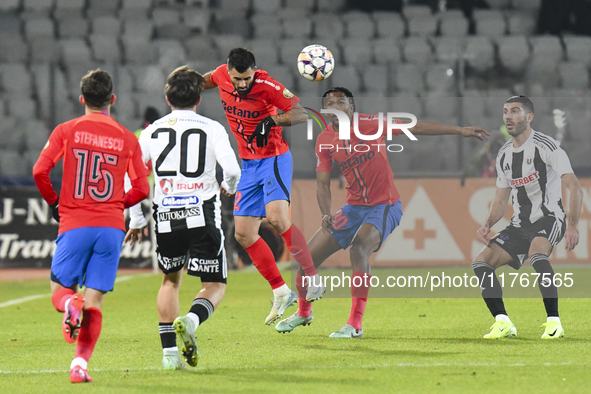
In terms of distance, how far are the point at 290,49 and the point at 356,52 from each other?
1290 mm

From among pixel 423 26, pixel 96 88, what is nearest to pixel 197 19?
pixel 423 26

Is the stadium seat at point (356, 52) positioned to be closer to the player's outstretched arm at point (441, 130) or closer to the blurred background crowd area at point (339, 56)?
the blurred background crowd area at point (339, 56)

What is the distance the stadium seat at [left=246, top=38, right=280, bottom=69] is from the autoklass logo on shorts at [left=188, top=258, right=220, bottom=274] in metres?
10.8

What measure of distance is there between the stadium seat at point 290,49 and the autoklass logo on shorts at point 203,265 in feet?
36.3

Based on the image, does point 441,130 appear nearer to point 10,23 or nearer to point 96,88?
point 96,88

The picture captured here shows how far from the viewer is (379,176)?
270 inches

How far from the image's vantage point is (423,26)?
1722 centimetres

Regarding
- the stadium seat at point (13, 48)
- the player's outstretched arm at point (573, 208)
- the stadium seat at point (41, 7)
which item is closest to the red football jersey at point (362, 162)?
the player's outstretched arm at point (573, 208)

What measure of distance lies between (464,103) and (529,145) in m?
7.94

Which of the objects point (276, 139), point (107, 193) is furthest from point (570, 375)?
point (276, 139)

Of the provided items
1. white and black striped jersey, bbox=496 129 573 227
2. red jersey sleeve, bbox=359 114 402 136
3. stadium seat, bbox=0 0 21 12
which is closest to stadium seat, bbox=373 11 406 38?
stadium seat, bbox=0 0 21 12

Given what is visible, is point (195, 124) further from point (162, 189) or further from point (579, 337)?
point (579, 337)

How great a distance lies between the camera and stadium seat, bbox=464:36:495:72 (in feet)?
51.2

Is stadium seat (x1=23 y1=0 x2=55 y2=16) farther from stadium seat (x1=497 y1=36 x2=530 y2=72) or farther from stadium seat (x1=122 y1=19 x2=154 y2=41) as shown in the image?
stadium seat (x1=497 y1=36 x2=530 y2=72)
